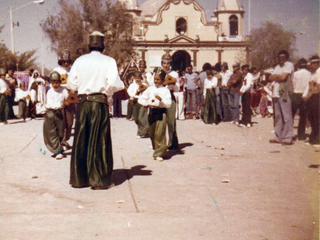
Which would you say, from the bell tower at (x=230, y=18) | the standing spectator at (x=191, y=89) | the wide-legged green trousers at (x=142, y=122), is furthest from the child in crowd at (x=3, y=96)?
the bell tower at (x=230, y=18)

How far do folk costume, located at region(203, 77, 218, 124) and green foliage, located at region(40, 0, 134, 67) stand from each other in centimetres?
2187

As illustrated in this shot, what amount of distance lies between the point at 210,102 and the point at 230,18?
52.1 meters

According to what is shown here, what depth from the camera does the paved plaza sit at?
4613 mm

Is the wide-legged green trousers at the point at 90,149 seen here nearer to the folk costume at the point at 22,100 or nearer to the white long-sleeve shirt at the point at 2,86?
the white long-sleeve shirt at the point at 2,86

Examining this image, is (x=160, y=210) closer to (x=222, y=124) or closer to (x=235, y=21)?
(x=222, y=124)

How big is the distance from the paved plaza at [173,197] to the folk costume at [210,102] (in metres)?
6.04

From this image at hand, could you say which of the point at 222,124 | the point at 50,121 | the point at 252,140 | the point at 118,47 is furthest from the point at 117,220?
the point at 118,47

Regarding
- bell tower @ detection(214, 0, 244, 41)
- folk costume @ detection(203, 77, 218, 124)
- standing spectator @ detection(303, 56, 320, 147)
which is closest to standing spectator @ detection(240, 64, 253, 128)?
folk costume @ detection(203, 77, 218, 124)

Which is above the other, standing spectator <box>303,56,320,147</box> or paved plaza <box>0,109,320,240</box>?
standing spectator <box>303,56,320,147</box>

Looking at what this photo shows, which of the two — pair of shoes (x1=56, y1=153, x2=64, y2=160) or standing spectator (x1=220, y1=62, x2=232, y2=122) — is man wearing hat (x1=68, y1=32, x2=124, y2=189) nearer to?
pair of shoes (x1=56, y1=153, x2=64, y2=160)

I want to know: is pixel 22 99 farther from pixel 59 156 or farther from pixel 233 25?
pixel 233 25

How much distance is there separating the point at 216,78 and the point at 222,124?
1548 mm


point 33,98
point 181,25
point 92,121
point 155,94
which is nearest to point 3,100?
point 33,98

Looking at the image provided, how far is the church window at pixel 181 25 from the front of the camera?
63.7 metres
